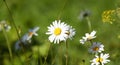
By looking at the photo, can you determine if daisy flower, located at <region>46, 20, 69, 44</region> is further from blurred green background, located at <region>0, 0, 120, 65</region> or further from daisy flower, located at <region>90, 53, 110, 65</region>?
blurred green background, located at <region>0, 0, 120, 65</region>

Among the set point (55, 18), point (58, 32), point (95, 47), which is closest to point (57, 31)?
point (58, 32)

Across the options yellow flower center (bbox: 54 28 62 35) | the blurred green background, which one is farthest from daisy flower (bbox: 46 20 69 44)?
the blurred green background

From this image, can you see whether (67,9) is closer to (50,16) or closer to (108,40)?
(50,16)

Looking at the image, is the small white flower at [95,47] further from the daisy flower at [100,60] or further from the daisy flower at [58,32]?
the daisy flower at [58,32]

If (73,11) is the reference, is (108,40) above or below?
below

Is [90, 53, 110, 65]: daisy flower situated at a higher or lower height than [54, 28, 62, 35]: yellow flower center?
lower

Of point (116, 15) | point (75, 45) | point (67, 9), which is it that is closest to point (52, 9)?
point (67, 9)

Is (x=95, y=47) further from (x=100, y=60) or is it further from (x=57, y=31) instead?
(x=57, y=31)

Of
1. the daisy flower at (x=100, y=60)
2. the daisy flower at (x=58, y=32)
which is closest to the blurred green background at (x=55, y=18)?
the daisy flower at (x=58, y=32)
